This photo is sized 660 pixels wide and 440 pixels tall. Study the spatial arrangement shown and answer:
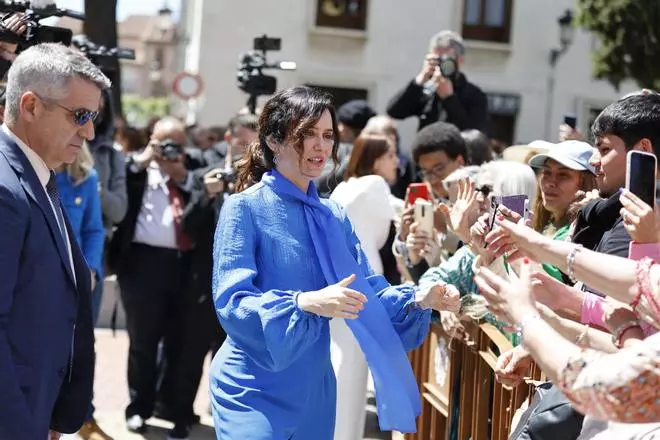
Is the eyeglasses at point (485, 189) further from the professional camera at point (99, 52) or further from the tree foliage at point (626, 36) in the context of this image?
the tree foliage at point (626, 36)

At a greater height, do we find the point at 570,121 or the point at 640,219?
the point at 570,121

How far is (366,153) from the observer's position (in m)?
6.79

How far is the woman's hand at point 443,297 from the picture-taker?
4027mm

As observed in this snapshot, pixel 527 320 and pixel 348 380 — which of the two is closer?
pixel 527 320

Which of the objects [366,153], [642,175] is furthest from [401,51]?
[642,175]

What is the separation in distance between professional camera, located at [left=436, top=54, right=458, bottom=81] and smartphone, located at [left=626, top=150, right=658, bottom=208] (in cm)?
569

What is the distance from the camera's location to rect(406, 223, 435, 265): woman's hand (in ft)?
19.5

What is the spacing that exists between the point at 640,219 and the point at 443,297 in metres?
1.12

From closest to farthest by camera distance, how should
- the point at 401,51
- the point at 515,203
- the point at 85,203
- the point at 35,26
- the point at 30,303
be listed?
the point at 30,303, the point at 515,203, the point at 35,26, the point at 85,203, the point at 401,51

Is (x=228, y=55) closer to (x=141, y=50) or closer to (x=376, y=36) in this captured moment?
(x=376, y=36)

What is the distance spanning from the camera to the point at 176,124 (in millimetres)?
8219

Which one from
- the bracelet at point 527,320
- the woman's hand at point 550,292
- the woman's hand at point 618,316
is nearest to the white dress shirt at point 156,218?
the woman's hand at point 550,292

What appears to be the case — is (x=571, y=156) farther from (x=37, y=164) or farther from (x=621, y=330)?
(x=37, y=164)

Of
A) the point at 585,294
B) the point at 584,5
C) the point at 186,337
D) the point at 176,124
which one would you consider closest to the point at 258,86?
the point at 176,124
